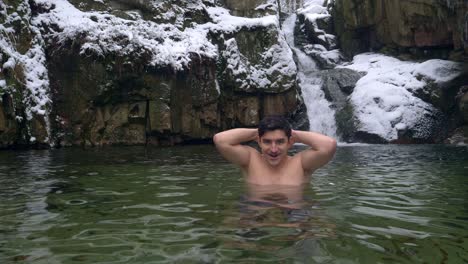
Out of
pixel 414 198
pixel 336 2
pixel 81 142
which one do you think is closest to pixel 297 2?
pixel 336 2

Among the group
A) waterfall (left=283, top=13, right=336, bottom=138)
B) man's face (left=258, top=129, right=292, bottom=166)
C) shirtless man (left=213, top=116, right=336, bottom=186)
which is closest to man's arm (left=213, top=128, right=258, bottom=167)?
shirtless man (left=213, top=116, right=336, bottom=186)

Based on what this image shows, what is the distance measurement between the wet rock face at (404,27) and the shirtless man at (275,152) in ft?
39.8

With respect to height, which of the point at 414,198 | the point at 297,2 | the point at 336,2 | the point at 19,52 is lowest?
the point at 414,198

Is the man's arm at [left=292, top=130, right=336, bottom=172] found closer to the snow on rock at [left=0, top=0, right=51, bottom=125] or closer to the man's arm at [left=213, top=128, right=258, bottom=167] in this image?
the man's arm at [left=213, top=128, right=258, bottom=167]

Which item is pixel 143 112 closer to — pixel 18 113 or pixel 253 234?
pixel 18 113

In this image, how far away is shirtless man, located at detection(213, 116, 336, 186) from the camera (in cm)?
415

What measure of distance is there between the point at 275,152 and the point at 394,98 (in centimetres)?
1385

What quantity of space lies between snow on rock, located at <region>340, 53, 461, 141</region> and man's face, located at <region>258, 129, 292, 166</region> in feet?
40.6

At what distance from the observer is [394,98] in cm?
1670

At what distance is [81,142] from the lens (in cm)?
1388

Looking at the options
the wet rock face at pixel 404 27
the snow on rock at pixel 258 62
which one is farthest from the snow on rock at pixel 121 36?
the wet rock face at pixel 404 27

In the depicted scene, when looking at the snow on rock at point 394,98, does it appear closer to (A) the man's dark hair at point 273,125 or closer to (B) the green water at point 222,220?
(B) the green water at point 222,220

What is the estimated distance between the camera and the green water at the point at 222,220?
272 centimetres

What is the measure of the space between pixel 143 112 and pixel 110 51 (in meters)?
2.26
